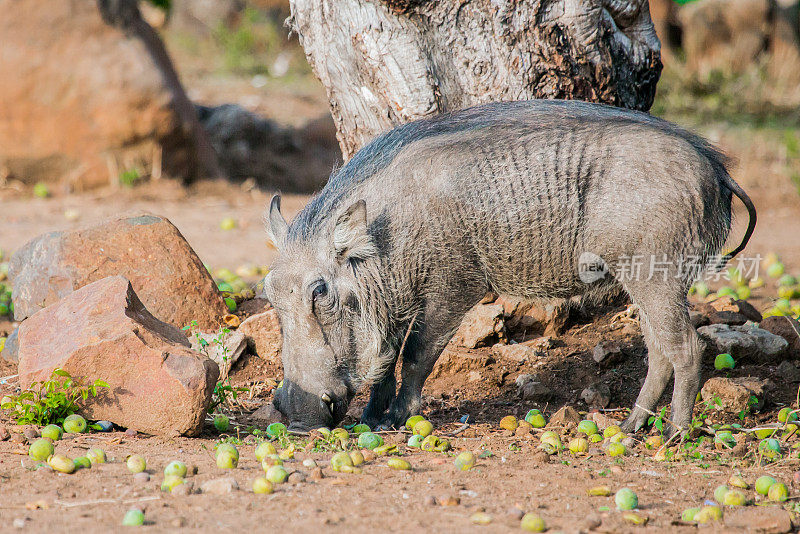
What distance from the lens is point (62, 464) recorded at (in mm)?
2967

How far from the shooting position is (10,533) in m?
2.44

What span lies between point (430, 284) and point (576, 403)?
1.04m

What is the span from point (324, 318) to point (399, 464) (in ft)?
2.59

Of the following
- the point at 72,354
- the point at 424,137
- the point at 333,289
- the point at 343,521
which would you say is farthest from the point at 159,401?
A: the point at 424,137

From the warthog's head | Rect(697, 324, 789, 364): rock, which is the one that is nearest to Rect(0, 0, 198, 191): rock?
the warthog's head

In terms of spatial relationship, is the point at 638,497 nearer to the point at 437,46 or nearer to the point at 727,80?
the point at 437,46

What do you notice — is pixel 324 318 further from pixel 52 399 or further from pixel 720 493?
pixel 720 493

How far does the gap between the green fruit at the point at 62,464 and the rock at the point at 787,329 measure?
352 cm

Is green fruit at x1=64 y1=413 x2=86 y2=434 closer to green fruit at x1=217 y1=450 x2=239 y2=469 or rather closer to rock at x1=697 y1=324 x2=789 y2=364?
green fruit at x1=217 y1=450 x2=239 y2=469

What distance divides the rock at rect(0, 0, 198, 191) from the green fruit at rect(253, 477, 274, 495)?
22.3 ft

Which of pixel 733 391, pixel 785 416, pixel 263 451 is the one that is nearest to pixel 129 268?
pixel 263 451

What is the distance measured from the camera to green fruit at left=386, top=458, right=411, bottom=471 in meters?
3.13

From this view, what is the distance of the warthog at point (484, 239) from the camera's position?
12.1 ft

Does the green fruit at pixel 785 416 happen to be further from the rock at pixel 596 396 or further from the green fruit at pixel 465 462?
the green fruit at pixel 465 462
